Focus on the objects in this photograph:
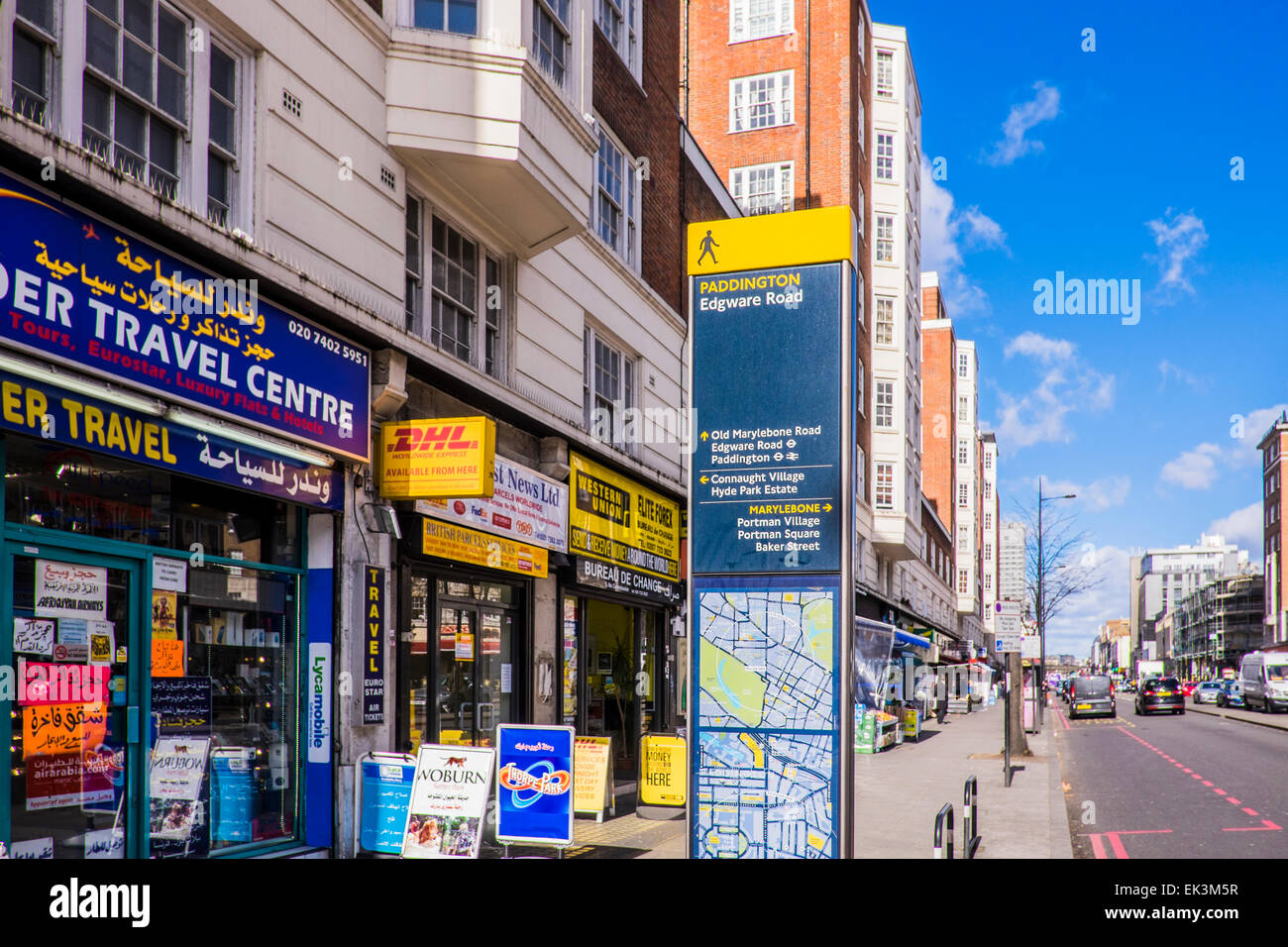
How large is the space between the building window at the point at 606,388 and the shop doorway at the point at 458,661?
3.84m

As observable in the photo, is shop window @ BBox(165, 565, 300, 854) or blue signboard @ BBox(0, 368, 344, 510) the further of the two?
shop window @ BBox(165, 565, 300, 854)

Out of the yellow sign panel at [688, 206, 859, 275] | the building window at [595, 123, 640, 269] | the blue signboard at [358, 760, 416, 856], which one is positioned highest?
the building window at [595, 123, 640, 269]

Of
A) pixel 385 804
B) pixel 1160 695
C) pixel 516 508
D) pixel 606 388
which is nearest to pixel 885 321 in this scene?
pixel 1160 695

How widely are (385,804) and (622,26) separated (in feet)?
42.6

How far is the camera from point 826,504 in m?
7.33

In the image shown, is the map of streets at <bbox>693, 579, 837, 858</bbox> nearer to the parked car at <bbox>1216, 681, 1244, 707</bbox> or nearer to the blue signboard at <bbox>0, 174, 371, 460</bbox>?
the blue signboard at <bbox>0, 174, 371, 460</bbox>

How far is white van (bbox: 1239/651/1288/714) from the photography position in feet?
177

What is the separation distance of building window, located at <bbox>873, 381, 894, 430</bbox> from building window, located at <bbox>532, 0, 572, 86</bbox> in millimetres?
33086

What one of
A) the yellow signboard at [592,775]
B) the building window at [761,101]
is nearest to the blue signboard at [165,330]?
the yellow signboard at [592,775]

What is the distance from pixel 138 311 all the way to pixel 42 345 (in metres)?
0.90

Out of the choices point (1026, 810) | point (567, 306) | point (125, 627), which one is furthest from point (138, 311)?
point (1026, 810)

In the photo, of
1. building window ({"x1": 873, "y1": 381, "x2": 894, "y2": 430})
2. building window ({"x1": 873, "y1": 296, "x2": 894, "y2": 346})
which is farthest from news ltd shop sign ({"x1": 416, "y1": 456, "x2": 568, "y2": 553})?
building window ({"x1": 873, "y1": 296, "x2": 894, "y2": 346})

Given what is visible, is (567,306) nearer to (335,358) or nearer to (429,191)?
(429,191)

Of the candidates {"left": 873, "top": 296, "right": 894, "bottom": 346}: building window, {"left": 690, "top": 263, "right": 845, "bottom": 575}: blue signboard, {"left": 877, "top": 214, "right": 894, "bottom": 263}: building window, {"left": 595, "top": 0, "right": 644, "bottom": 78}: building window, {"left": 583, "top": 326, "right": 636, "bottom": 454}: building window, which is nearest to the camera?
{"left": 690, "top": 263, "right": 845, "bottom": 575}: blue signboard
